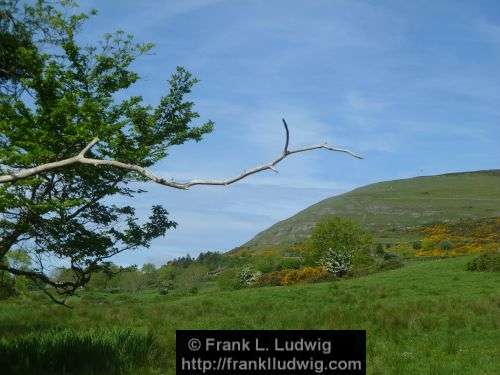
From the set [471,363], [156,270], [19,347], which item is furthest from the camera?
[156,270]

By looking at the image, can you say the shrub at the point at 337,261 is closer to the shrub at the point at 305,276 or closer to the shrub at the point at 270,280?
the shrub at the point at 305,276

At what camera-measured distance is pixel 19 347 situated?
43.0 ft

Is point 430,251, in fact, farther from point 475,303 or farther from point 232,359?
point 232,359

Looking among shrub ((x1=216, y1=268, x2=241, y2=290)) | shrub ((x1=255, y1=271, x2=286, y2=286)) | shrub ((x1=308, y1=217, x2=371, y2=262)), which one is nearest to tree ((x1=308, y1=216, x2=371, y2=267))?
shrub ((x1=308, y1=217, x2=371, y2=262))

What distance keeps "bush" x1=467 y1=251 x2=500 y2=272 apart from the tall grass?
88.8 feet

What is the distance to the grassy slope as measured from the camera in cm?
1473

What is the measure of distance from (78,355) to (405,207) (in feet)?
500

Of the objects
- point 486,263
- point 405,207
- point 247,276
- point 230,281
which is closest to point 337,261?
point 247,276

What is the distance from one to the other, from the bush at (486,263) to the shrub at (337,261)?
15.4m

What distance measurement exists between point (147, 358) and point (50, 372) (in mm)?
2671

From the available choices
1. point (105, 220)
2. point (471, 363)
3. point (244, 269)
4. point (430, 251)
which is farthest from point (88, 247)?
point (430, 251)

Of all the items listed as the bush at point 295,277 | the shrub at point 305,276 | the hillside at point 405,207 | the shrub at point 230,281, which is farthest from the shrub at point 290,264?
the hillside at point 405,207

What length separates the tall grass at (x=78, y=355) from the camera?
38.4ft

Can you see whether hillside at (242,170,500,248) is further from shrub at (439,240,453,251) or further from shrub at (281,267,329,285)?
shrub at (281,267,329,285)
